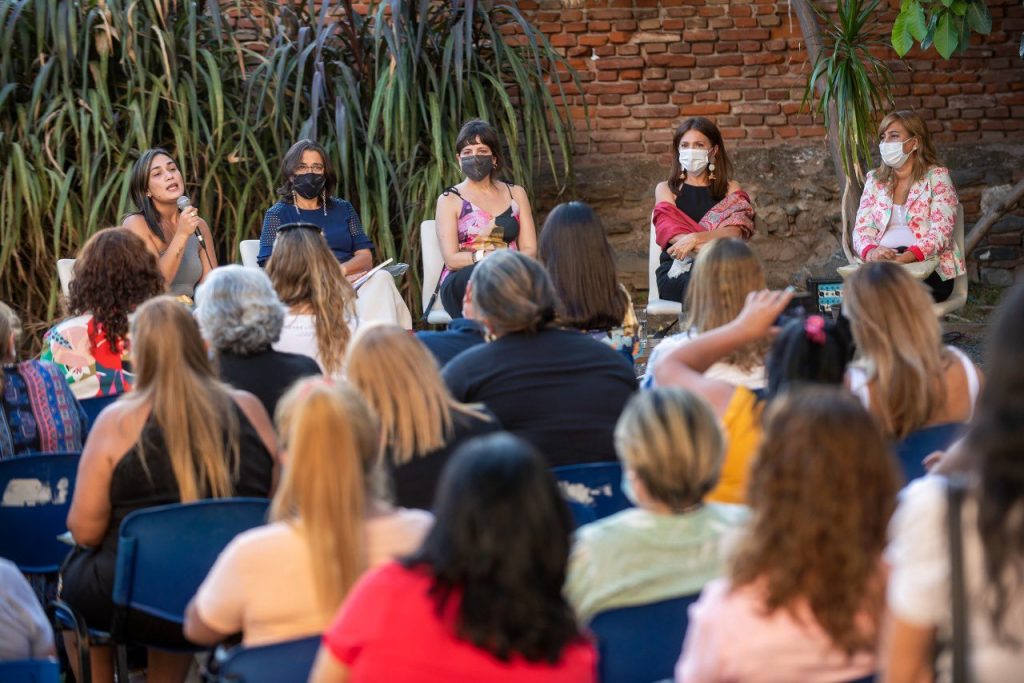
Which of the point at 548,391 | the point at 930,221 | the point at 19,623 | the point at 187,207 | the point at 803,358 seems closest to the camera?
the point at 19,623

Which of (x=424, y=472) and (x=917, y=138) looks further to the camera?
(x=917, y=138)

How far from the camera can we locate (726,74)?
7.71m

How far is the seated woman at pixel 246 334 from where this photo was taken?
3.40 meters

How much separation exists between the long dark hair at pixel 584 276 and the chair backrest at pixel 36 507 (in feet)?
5.26

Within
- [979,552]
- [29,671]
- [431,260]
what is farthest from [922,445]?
[431,260]

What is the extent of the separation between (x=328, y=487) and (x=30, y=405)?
1693 mm

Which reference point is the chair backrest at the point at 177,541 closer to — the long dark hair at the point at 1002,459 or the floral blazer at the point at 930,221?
the long dark hair at the point at 1002,459

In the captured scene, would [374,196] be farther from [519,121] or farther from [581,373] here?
[581,373]

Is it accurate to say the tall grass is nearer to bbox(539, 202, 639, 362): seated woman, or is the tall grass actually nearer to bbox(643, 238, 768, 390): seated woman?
bbox(539, 202, 639, 362): seated woman

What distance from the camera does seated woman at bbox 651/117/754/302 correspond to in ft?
19.0

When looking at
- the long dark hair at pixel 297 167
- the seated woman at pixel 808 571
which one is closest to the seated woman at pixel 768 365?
the seated woman at pixel 808 571

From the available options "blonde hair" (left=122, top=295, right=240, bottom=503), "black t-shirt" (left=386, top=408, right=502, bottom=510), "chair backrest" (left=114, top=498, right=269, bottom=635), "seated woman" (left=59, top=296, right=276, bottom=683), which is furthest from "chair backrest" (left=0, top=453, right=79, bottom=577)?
"black t-shirt" (left=386, top=408, right=502, bottom=510)

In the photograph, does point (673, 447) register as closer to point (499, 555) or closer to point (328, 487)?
point (499, 555)

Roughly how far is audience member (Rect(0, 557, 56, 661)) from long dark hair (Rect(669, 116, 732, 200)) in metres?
4.06
